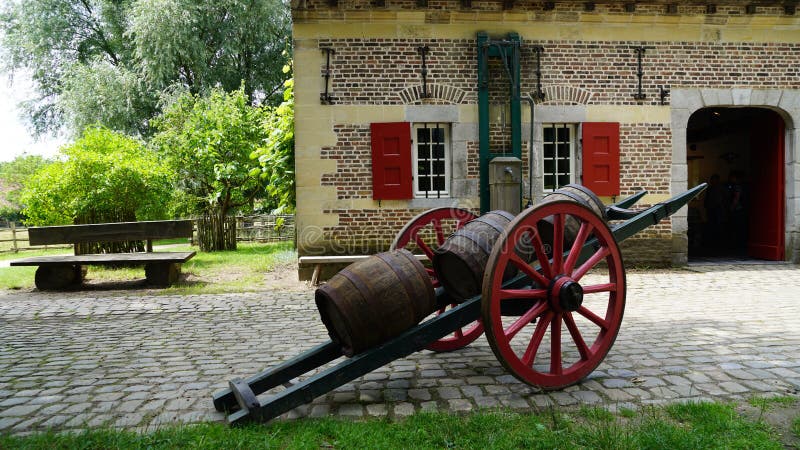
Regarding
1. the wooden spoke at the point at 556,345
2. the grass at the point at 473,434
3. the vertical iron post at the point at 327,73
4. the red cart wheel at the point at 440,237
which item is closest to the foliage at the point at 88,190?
the vertical iron post at the point at 327,73

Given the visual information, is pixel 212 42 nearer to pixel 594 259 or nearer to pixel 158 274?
pixel 158 274

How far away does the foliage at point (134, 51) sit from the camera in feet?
59.1

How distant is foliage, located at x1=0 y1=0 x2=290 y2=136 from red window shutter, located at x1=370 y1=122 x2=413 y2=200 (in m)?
10.9

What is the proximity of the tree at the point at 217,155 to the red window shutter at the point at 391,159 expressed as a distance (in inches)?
259

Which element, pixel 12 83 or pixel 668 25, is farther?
pixel 12 83

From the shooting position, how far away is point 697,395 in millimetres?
3096

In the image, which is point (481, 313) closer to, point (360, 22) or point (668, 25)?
point (360, 22)

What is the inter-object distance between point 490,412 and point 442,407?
288mm

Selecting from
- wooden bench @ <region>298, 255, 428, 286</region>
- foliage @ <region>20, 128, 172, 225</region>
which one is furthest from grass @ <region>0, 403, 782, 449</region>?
foliage @ <region>20, 128, 172, 225</region>

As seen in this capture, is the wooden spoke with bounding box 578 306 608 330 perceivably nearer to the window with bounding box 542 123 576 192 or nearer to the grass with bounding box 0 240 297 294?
the grass with bounding box 0 240 297 294

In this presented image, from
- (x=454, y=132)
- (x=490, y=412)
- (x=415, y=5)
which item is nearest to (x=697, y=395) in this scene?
(x=490, y=412)

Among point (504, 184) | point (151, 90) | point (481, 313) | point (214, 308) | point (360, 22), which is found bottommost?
point (214, 308)

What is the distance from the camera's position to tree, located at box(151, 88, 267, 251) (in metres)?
14.0

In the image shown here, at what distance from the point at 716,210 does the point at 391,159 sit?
7.48m
